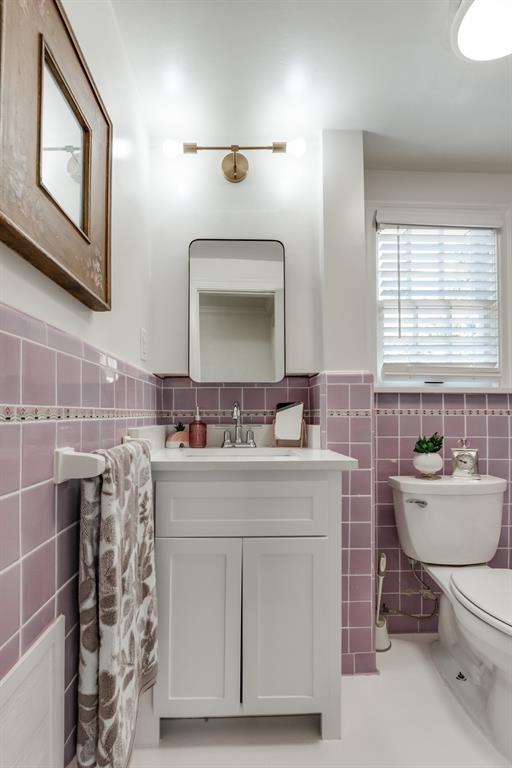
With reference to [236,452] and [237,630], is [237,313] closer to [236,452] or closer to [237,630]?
[236,452]

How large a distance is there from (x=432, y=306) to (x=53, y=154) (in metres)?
1.84

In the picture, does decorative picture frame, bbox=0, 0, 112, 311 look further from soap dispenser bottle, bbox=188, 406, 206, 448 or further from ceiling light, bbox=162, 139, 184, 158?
soap dispenser bottle, bbox=188, 406, 206, 448

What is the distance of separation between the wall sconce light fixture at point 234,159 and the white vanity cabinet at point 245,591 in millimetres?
1327

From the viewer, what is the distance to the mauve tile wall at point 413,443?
2.15 m

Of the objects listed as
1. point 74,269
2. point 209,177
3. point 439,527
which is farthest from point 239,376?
point 74,269

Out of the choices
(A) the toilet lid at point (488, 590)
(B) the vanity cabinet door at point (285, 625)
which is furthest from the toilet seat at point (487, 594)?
(B) the vanity cabinet door at point (285, 625)

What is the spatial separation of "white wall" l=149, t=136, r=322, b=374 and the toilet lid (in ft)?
3.34

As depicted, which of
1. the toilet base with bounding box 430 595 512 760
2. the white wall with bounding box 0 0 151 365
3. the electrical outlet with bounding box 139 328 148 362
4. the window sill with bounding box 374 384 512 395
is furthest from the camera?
the window sill with bounding box 374 384 512 395

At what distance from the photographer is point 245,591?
4.69ft

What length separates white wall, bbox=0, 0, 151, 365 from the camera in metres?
0.85

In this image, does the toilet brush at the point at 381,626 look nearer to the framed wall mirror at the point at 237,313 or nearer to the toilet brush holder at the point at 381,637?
the toilet brush holder at the point at 381,637

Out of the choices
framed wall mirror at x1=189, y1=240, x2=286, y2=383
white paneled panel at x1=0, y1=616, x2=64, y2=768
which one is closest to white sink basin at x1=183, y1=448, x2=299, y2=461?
framed wall mirror at x1=189, y1=240, x2=286, y2=383

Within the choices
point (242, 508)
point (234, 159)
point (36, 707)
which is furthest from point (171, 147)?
point (36, 707)

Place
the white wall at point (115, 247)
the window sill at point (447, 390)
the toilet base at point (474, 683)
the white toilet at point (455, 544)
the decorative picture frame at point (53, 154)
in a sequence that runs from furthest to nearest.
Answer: the window sill at point (447, 390)
the white toilet at point (455, 544)
the toilet base at point (474, 683)
the white wall at point (115, 247)
the decorative picture frame at point (53, 154)
